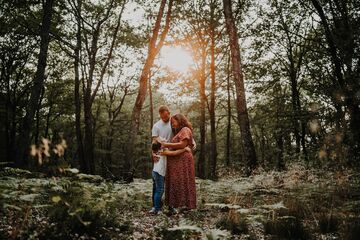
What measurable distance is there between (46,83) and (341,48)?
24.5 metres

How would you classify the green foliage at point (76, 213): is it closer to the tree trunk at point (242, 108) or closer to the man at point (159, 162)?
the man at point (159, 162)

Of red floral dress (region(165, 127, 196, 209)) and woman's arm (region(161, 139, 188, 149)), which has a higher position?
woman's arm (region(161, 139, 188, 149))

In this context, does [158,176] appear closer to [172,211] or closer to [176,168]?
[176,168]

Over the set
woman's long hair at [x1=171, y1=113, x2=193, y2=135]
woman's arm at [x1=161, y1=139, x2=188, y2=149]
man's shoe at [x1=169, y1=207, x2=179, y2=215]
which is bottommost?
man's shoe at [x1=169, y1=207, x2=179, y2=215]

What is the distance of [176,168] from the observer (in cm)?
624

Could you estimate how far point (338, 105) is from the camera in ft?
26.0

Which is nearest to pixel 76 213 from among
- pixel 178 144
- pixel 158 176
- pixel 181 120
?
pixel 178 144

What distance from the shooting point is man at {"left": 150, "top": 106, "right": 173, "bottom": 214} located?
6281mm

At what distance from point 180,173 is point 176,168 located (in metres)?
0.12

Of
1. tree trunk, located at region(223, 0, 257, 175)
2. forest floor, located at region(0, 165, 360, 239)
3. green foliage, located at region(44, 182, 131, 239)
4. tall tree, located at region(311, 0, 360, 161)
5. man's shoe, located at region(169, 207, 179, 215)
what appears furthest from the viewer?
tree trunk, located at region(223, 0, 257, 175)

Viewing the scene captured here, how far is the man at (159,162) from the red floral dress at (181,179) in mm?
157

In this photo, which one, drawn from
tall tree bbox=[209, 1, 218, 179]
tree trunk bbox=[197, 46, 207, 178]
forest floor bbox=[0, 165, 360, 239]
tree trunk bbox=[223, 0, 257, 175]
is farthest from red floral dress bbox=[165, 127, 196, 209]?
tree trunk bbox=[197, 46, 207, 178]

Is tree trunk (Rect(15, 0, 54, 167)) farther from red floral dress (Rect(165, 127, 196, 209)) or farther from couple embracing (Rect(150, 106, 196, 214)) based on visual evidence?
red floral dress (Rect(165, 127, 196, 209))

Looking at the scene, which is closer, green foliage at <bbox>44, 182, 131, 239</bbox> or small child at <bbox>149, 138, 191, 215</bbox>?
green foliage at <bbox>44, 182, 131, 239</bbox>
